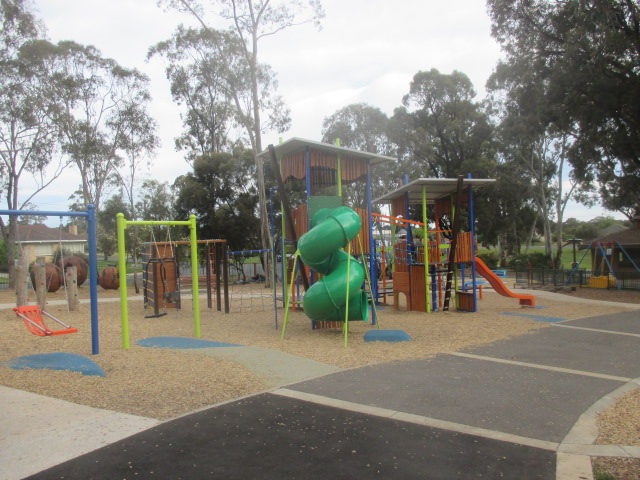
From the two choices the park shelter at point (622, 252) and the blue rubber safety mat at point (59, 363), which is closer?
the blue rubber safety mat at point (59, 363)

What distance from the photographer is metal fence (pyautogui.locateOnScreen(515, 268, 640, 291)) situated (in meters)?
22.3

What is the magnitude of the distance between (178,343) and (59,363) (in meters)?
2.48

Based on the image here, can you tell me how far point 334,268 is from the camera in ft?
33.5

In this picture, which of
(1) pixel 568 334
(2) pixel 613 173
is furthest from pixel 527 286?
(1) pixel 568 334

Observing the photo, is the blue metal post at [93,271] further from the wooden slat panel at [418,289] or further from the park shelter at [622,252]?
the park shelter at [622,252]

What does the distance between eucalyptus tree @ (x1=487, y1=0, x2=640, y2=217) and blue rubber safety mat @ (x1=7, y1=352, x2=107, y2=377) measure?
1802 centimetres

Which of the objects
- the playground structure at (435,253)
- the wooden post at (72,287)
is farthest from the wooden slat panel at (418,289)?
the wooden post at (72,287)

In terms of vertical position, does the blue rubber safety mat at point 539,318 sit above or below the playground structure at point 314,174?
below

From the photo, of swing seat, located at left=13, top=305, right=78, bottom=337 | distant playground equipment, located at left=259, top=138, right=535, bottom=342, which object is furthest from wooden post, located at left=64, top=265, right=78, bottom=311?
distant playground equipment, located at left=259, top=138, right=535, bottom=342

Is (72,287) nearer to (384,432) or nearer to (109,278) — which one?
(109,278)

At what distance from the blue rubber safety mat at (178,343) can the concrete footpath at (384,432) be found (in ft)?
10.8

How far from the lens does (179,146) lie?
125 feet

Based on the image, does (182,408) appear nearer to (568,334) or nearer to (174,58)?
(568,334)

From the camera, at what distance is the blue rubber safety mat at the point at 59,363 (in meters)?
6.84
